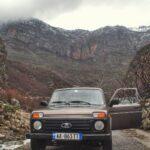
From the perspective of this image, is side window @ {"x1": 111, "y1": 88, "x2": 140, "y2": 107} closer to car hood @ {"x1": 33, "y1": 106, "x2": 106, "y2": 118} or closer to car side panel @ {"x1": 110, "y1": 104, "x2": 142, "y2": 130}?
car side panel @ {"x1": 110, "y1": 104, "x2": 142, "y2": 130}

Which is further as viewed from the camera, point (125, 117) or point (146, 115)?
point (146, 115)

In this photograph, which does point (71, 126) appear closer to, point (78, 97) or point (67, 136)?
point (67, 136)

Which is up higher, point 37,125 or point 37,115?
point 37,115

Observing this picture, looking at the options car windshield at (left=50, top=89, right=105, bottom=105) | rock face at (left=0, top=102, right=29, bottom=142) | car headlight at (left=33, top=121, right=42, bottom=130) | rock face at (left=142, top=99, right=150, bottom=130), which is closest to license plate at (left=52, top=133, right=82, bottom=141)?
car headlight at (left=33, top=121, right=42, bottom=130)

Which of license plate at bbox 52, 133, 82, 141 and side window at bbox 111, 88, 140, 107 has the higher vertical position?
side window at bbox 111, 88, 140, 107

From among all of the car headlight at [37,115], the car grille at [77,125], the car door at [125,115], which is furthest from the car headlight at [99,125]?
the car door at [125,115]

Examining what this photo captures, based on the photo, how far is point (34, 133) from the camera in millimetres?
11008

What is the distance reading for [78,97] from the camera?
1236 cm

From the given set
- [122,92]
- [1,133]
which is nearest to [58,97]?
[1,133]

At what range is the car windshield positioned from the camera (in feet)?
39.7

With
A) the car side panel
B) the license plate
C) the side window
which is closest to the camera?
the license plate

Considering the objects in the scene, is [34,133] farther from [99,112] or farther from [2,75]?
[2,75]

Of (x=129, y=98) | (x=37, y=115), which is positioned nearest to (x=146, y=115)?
(x=129, y=98)

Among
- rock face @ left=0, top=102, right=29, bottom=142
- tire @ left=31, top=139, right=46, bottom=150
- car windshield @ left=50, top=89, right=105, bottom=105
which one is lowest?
rock face @ left=0, top=102, right=29, bottom=142
